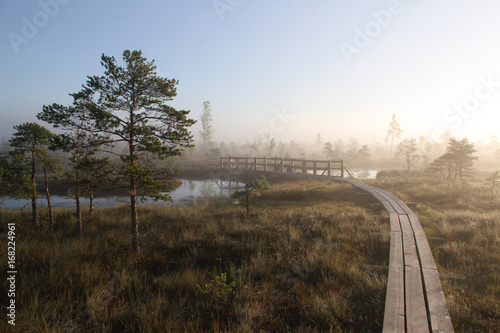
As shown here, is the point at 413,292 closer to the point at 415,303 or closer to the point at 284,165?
the point at 415,303

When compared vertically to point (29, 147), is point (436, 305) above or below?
below

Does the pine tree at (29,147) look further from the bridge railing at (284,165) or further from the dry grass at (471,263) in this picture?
the bridge railing at (284,165)

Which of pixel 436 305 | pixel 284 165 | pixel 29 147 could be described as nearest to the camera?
pixel 436 305

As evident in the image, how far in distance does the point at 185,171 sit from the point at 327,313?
103 ft

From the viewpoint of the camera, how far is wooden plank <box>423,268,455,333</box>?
2.52 m

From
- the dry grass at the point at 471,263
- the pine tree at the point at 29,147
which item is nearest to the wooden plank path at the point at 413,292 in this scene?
the dry grass at the point at 471,263

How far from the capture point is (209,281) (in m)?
3.79

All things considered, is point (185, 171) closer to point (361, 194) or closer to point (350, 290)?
point (361, 194)

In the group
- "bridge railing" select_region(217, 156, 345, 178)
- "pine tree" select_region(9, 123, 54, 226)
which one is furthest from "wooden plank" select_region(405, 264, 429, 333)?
"bridge railing" select_region(217, 156, 345, 178)

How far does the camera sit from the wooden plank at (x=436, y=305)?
252cm

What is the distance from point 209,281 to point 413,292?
3078mm

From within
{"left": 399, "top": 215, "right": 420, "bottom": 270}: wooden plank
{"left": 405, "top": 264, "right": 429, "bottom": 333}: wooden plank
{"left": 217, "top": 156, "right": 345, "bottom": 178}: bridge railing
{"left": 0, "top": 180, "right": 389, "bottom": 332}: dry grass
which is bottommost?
{"left": 0, "top": 180, "right": 389, "bottom": 332}: dry grass

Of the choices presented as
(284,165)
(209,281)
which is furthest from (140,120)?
(284,165)

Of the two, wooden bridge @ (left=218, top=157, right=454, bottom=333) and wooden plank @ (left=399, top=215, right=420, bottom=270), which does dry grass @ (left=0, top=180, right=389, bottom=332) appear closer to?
wooden bridge @ (left=218, top=157, right=454, bottom=333)
